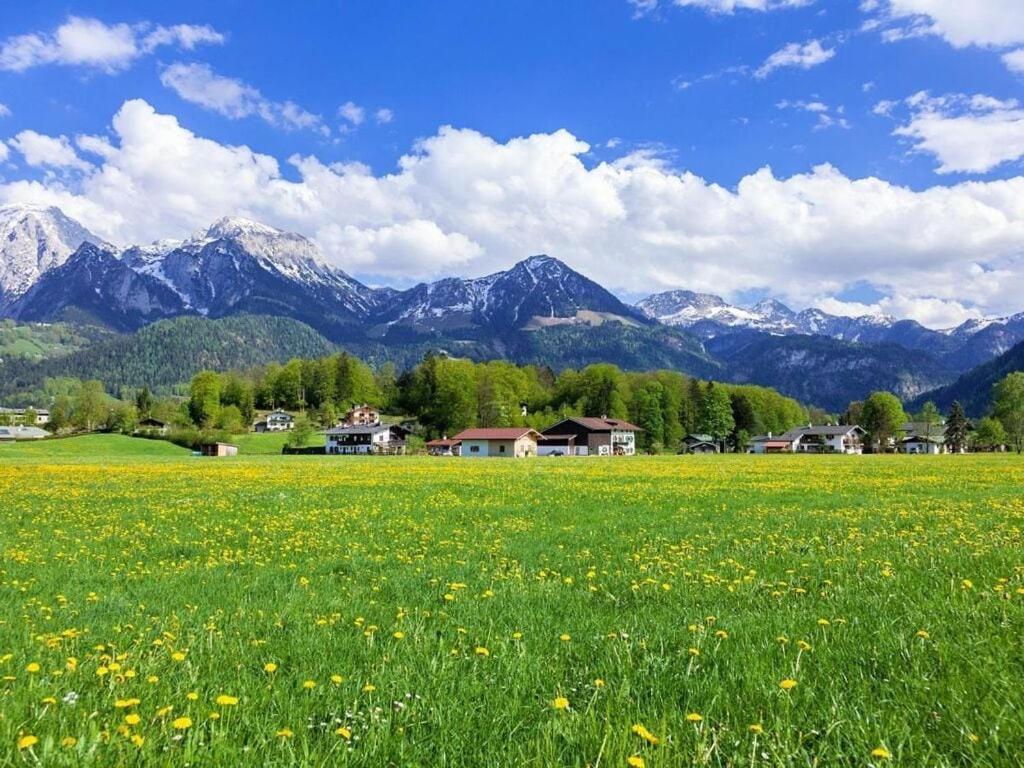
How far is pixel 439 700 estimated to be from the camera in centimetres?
448

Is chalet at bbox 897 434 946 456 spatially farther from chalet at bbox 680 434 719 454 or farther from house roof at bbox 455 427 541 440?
house roof at bbox 455 427 541 440

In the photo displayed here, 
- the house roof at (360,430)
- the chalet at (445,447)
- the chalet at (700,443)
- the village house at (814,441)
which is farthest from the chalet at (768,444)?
the house roof at (360,430)

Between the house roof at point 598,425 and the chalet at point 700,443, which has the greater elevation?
the house roof at point 598,425

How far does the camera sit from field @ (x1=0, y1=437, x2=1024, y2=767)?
371 centimetres

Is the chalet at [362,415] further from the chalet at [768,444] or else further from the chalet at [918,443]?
the chalet at [918,443]

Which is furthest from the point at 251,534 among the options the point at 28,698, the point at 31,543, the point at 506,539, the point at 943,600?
the point at 943,600

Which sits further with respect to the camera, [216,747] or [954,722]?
[954,722]

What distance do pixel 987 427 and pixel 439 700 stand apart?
558 feet

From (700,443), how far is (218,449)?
376 ft

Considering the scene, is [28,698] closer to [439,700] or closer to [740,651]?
[439,700]

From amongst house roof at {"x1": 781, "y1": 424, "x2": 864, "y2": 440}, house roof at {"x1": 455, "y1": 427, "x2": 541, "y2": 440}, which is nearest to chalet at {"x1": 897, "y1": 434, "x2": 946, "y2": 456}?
house roof at {"x1": 781, "y1": 424, "x2": 864, "y2": 440}

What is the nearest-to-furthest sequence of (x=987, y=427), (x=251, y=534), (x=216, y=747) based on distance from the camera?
(x=216, y=747) → (x=251, y=534) → (x=987, y=427)

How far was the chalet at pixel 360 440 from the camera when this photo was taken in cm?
12512

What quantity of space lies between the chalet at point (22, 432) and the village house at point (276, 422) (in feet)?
185
